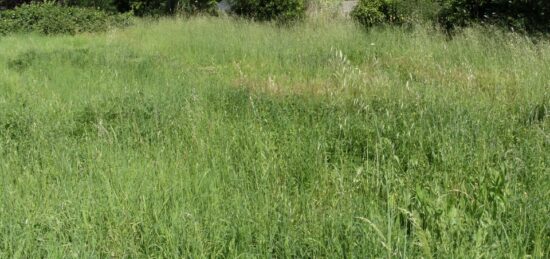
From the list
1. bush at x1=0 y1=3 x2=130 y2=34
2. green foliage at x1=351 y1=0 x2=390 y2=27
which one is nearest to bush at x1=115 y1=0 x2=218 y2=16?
bush at x1=0 y1=3 x2=130 y2=34

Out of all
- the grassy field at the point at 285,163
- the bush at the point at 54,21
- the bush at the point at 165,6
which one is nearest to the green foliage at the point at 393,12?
the grassy field at the point at 285,163

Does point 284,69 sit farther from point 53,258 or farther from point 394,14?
point 53,258

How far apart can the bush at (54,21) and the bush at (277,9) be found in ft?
12.7

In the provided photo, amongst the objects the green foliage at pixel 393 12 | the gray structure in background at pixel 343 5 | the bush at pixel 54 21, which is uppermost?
the green foliage at pixel 393 12

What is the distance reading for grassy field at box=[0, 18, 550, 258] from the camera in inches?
85.0

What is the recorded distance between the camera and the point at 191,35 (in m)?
10.0

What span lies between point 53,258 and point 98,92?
12.4ft

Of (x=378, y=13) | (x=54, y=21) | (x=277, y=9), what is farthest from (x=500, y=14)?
(x=54, y=21)

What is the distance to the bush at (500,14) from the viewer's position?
759 cm

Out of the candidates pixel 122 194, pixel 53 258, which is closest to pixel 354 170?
pixel 122 194

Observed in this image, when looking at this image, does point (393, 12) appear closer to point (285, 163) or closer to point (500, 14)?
point (500, 14)

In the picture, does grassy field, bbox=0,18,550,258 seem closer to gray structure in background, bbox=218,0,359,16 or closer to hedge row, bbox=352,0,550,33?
hedge row, bbox=352,0,550,33

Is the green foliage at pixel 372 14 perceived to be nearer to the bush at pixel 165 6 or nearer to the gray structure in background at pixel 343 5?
the gray structure in background at pixel 343 5

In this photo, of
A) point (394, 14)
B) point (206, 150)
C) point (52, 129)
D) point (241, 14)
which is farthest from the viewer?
point (241, 14)
